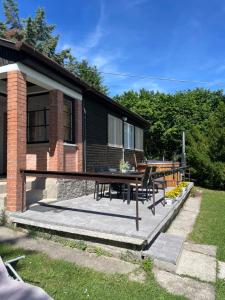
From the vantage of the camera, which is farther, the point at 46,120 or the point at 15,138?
the point at 46,120

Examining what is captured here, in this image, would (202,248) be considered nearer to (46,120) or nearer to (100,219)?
(100,219)

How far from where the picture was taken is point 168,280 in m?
3.89

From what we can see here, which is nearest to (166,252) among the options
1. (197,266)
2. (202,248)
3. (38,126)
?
(197,266)

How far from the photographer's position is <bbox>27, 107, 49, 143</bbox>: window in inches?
349

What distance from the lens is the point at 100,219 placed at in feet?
18.4

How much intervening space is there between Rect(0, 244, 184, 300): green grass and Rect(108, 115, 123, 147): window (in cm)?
828

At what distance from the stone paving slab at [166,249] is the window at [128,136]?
948 cm

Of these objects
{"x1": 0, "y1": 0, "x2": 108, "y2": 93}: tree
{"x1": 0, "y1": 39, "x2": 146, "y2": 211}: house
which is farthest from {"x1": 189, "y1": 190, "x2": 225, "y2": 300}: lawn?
{"x1": 0, "y1": 0, "x2": 108, "y2": 93}: tree

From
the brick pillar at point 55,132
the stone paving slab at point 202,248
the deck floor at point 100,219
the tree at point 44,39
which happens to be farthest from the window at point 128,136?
the tree at point 44,39

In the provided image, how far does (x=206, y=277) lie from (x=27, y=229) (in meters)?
3.20

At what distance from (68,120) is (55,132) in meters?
1.06

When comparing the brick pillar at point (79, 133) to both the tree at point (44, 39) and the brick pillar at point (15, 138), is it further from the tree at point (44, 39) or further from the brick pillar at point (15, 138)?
the tree at point (44, 39)

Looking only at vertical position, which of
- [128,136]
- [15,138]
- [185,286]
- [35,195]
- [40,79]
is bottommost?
[185,286]

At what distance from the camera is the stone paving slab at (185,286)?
353 cm
